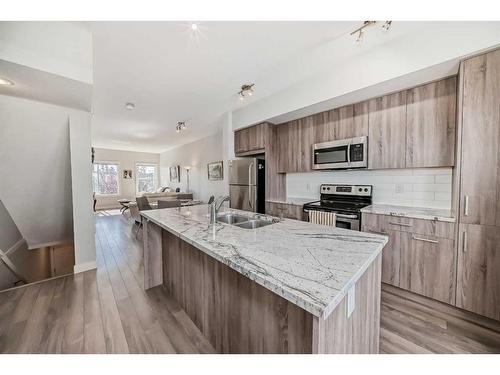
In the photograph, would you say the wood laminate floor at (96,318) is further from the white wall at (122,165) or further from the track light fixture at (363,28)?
the white wall at (122,165)

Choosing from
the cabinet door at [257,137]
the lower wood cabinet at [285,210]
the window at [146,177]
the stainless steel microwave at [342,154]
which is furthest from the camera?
the window at [146,177]

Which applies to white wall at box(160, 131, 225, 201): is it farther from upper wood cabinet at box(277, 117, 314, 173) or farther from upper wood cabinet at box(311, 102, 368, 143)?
upper wood cabinet at box(311, 102, 368, 143)

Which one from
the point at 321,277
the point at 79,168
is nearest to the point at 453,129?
the point at 321,277

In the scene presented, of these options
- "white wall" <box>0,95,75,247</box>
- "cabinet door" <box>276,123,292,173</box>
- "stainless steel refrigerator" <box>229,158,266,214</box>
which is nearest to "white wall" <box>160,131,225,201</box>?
"stainless steel refrigerator" <box>229,158,266,214</box>

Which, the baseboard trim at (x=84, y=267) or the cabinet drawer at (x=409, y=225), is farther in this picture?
the baseboard trim at (x=84, y=267)

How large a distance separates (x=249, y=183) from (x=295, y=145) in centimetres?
104

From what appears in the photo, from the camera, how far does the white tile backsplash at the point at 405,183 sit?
224 centimetres

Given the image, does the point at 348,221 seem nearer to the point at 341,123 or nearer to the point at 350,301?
the point at 341,123

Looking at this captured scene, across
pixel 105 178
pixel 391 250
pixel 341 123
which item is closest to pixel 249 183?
pixel 341 123

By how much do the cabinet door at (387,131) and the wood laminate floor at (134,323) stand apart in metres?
1.48

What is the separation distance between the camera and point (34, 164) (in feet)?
8.99

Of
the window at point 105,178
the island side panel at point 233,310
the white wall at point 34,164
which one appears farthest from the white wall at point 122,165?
the island side panel at point 233,310

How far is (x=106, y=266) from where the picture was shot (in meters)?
2.84

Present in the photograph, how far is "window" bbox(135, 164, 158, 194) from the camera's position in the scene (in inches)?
367
